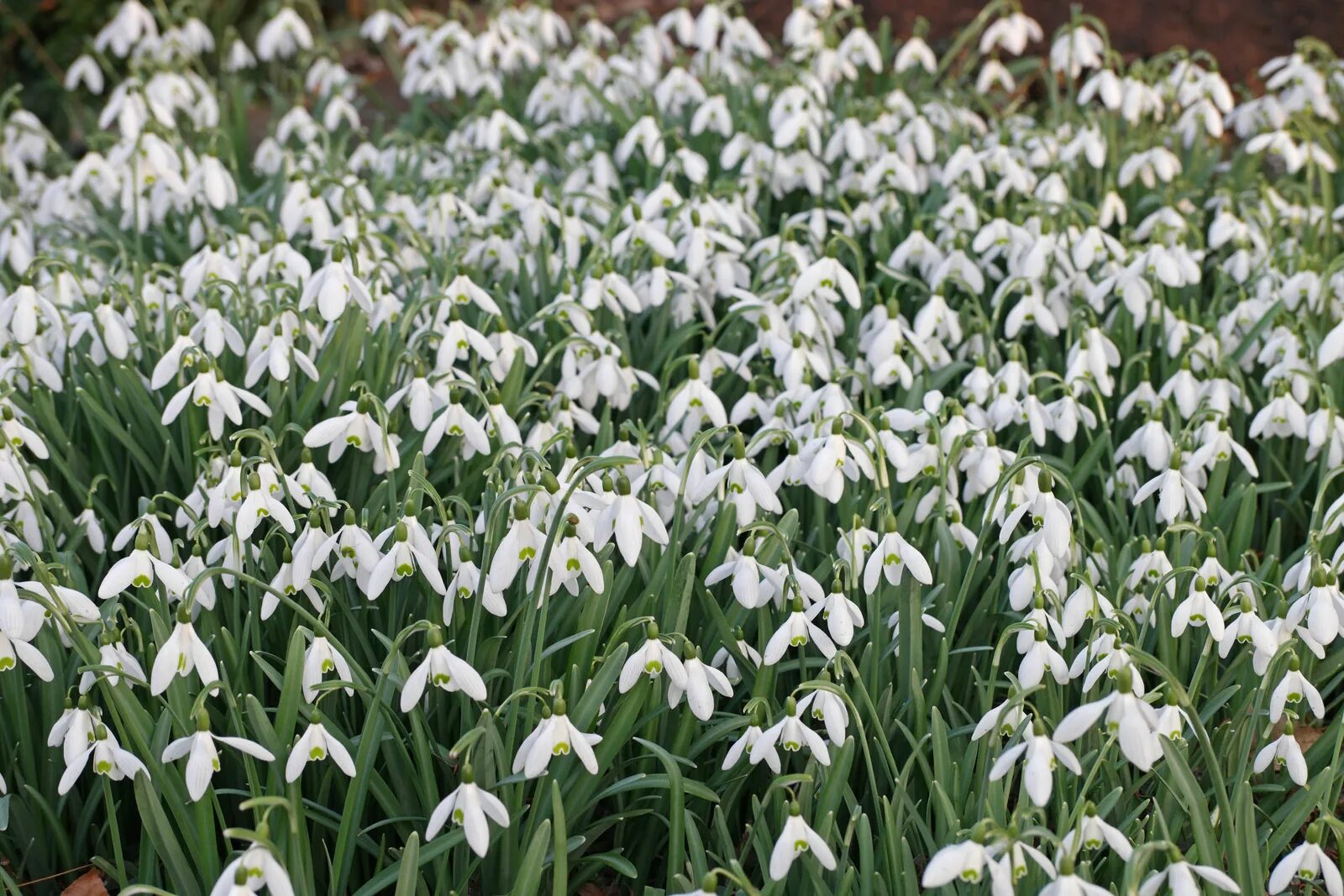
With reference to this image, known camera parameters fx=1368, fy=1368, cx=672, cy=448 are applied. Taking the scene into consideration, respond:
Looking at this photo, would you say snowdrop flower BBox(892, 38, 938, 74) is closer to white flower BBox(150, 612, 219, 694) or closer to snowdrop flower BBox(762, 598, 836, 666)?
snowdrop flower BBox(762, 598, 836, 666)

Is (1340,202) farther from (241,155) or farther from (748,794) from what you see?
(241,155)

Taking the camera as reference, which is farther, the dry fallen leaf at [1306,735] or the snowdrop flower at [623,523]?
the dry fallen leaf at [1306,735]

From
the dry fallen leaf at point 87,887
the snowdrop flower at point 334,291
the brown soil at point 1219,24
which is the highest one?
the brown soil at point 1219,24

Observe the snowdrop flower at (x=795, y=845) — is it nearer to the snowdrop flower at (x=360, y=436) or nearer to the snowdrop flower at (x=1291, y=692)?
the snowdrop flower at (x=1291, y=692)

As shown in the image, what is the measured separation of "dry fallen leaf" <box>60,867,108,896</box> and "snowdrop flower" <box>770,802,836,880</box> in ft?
3.09

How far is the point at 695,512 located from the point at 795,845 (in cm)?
66

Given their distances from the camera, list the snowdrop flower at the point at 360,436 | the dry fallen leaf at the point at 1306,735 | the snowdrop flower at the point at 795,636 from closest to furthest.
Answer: the snowdrop flower at the point at 795,636
the snowdrop flower at the point at 360,436
the dry fallen leaf at the point at 1306,735

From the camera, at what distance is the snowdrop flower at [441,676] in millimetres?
1604

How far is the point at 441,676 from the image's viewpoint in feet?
5.28

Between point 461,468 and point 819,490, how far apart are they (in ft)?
2.30

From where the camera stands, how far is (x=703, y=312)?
9.52 ft

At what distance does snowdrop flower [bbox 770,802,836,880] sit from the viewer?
1503 millimetres

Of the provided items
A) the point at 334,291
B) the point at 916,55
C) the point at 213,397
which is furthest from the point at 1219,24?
the point at 213,397

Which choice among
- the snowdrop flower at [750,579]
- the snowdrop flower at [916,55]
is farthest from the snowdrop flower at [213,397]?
the snowdrop flower at [916,55]
